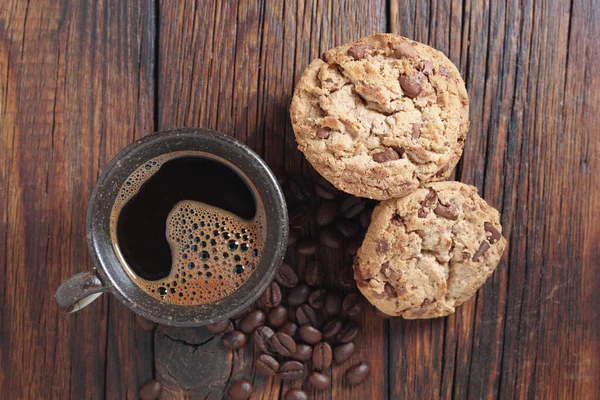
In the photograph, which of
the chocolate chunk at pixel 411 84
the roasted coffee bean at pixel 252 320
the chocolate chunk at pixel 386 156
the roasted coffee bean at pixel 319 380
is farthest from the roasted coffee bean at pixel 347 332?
the chocolate chunk at pixel 411 84

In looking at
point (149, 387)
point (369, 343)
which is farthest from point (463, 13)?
point (149, 387)

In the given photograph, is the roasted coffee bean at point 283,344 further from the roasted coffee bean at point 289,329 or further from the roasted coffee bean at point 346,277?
the roasted coffee bean at point 346,277

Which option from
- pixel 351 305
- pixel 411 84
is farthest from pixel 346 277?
pixel 411 84

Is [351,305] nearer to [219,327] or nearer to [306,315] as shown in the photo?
[306,315]

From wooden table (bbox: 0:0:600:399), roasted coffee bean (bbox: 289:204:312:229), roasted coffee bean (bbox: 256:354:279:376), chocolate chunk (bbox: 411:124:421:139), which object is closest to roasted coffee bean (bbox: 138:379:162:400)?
wooden table (bbox: 0:0:600:399)

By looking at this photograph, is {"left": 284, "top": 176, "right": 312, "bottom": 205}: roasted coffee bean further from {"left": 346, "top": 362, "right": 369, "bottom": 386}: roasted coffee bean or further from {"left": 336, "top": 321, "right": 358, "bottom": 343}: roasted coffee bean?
{"left": 346, "top": 362, "right": 369, "bottom": 386}: roasted coffee bean

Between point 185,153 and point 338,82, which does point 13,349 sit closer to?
point 185,153
